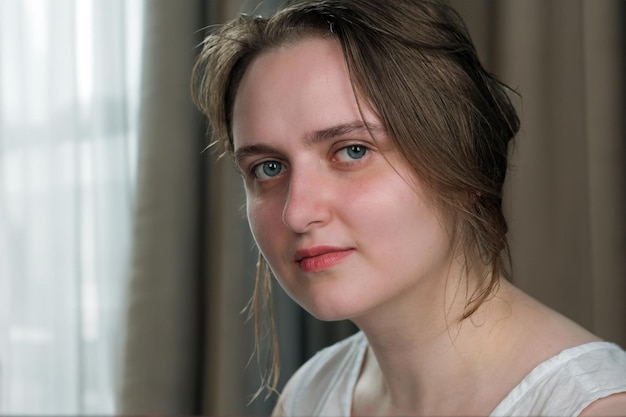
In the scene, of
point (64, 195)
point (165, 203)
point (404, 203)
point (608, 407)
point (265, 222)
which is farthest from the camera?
point (64, 195)

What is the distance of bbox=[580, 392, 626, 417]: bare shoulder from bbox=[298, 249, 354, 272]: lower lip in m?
0.37

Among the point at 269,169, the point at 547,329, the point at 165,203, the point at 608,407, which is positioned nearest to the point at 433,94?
the point at 269,169

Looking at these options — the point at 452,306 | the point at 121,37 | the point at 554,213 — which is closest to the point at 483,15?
the point at 554,213

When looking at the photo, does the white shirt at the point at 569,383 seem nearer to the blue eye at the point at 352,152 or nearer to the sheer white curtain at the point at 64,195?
the blue eye at the point at 352,152

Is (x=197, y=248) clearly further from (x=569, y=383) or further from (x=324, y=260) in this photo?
(x=569, y=383)

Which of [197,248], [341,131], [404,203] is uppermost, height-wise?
[341,131]

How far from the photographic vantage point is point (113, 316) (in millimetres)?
2352

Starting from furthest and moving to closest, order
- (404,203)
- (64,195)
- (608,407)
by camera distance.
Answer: (64,195), (404,203), (608,407)

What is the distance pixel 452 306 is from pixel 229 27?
1.96 ft

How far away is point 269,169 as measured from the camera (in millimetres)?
1362

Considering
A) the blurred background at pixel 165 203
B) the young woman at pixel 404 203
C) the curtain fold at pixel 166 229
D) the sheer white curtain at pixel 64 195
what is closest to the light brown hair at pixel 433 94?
the young woman at pixel 404 203

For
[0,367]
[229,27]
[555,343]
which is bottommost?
[0,367]

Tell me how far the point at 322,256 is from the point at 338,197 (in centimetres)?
9

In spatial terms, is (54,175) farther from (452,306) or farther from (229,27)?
(452,306)
